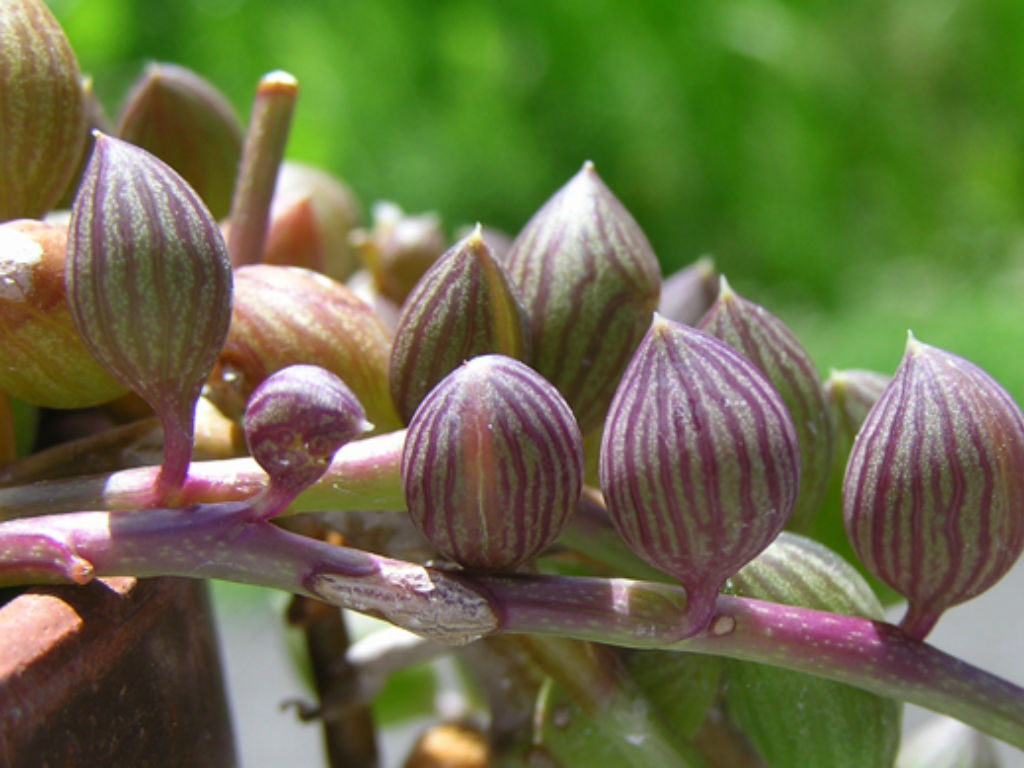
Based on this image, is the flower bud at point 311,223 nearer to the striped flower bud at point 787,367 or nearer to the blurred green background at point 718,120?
the striped flower bud at point 787,367

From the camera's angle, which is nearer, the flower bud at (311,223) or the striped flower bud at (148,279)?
the striped flower bud at (148,279)

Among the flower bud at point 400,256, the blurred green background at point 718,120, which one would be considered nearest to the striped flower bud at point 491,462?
the flower bud at point 400,256

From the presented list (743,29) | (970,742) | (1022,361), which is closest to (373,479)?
(970,742)

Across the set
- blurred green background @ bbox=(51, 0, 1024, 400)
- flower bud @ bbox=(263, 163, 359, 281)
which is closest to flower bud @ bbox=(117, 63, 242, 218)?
flower bud @ bbox=(263, 163, 359, 281)

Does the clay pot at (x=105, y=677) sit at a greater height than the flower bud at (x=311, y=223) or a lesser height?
lesser

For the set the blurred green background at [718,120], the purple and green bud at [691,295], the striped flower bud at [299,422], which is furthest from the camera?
the blurred green background at [718,120]

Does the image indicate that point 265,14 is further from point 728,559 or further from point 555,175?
point 728,559
